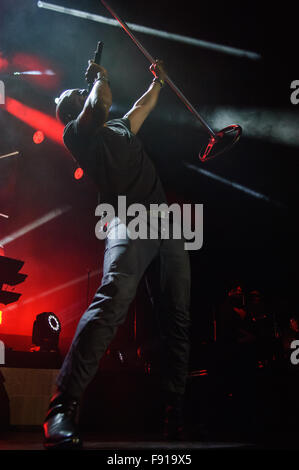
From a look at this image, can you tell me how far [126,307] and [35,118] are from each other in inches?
209

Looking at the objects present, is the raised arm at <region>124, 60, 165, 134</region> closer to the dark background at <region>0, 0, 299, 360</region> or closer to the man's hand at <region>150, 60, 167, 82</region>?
the man's hand at <region>150, 60, 167, 82</region>

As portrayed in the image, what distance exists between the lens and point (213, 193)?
5344 mm

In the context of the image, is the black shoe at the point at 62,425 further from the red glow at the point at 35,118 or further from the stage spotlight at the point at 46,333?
the red glow at the point at 35,118

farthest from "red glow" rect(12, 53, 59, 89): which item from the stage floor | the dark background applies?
the stage floor

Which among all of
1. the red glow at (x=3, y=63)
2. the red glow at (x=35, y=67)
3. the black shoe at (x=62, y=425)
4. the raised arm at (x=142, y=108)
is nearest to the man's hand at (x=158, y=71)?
the raised arm at (x=142, y=108)

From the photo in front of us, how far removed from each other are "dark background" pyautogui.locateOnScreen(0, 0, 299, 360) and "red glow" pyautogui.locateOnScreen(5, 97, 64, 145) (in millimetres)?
104

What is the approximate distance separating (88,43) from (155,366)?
3882 mm

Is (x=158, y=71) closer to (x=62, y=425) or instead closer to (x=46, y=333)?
(x=62, y=425)

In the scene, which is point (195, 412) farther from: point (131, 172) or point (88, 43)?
point (88, 43)

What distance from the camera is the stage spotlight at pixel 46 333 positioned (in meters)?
3.74

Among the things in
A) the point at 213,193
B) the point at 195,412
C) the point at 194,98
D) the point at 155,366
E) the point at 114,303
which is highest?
the point at 194,98

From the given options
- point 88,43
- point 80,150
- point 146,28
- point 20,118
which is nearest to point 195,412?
point 80,150

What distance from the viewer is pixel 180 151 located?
4.83 metres
